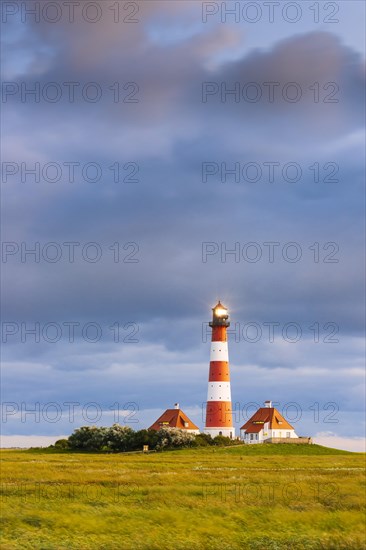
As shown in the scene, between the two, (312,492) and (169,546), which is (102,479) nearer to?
(312,492)

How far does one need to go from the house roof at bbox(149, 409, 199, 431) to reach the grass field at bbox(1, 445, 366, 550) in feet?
185

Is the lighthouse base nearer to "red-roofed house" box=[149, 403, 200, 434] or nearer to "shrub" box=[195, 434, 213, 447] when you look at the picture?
"shrub" box=[195, 434, 213, 447]

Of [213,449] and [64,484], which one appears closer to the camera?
[64,484]

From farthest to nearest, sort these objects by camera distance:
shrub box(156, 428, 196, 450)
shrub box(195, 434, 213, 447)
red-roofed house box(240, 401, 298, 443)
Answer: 1. red-roofed house box(240, 401, 298, 443)
2. shrub box(195, 434, 213, 447)
3. shrub box(156, 428, 196, 450)

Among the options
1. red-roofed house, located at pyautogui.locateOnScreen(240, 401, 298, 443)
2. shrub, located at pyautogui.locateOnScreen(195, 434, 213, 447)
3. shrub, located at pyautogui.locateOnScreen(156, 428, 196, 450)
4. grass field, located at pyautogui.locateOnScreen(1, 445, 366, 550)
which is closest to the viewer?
grass field, located at pyautogui.locateOnScreen(1, 445, 366, 550)

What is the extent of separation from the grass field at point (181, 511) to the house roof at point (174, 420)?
56.4 metres

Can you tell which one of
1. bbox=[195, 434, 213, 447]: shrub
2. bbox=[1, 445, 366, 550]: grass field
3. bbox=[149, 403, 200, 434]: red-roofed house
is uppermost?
bbox=[149, 403, 200, 434]: red-roofed house

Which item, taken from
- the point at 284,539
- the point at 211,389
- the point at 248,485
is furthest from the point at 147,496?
the point at 211,389

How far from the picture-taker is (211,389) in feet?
318

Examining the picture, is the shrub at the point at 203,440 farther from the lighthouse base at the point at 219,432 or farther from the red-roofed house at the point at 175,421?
the red-roofed house at the point at 175,421

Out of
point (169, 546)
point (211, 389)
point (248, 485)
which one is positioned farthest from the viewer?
point (211, 389)

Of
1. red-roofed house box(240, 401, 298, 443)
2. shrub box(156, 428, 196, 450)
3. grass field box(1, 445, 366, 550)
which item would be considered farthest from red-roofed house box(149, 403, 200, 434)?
grass field box(1, 445, 366, 550)

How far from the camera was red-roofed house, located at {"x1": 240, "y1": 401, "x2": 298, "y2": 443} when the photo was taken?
106500mm

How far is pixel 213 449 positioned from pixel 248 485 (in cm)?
4475
